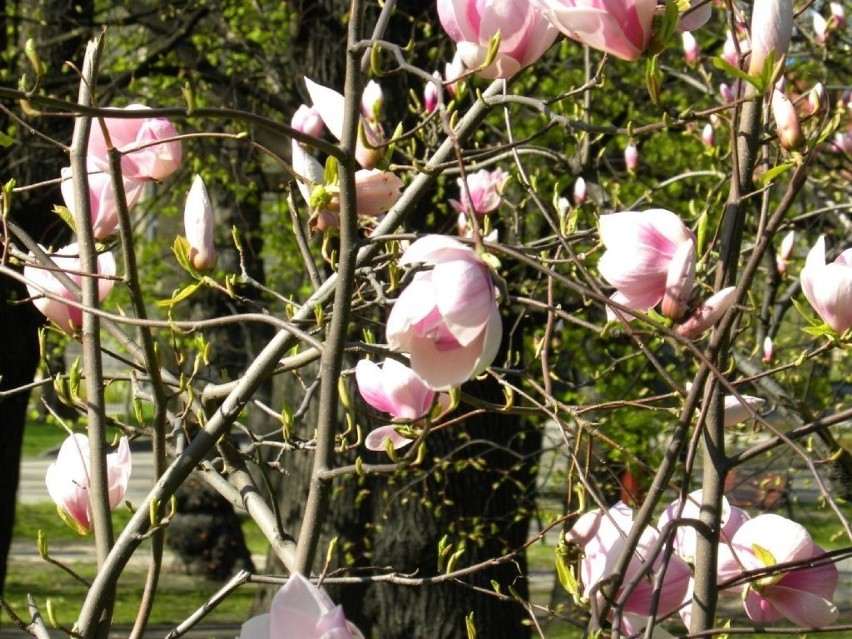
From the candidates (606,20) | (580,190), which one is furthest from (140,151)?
(580,190)

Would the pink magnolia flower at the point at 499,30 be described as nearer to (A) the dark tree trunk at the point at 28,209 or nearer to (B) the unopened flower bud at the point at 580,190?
(B) the unopened flower bud at the point at 580,190

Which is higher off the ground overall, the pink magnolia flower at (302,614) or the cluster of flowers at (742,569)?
the cluster of flowers at (742,569)

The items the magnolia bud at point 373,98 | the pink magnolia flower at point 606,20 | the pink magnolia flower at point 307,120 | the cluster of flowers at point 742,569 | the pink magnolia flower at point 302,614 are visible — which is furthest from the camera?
the pink magnolia flower at point 307,120

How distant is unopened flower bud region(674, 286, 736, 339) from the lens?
1.12 m

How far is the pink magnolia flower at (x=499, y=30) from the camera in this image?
44.8 inches

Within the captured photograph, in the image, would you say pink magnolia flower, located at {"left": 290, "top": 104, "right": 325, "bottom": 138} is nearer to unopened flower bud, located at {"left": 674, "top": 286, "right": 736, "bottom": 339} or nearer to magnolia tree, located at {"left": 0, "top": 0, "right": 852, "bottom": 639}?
magnolia tree, located at {"left": 0, "top": 0, "right": 852, "bottom": 639}

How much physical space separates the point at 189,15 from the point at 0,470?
2499 millimetres

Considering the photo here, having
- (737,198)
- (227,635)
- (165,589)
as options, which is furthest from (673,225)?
(165,589)

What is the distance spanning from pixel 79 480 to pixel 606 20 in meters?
0.80

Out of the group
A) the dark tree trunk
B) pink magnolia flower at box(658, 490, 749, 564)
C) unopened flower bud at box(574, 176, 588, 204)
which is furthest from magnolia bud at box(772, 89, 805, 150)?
the dark tree trunk

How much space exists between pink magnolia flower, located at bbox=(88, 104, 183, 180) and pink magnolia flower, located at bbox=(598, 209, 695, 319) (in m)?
0.54

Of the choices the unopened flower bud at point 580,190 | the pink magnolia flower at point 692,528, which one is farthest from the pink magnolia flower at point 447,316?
the unopened flower bud at point 580,190

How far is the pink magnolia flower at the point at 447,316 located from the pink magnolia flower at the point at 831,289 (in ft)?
1.57

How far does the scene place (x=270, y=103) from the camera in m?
6.02
